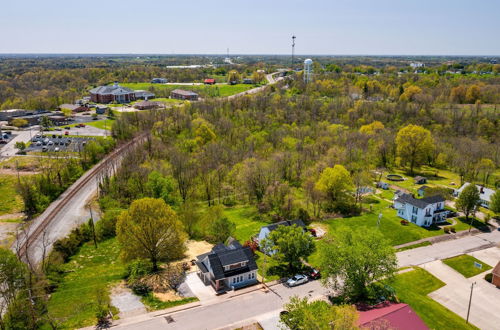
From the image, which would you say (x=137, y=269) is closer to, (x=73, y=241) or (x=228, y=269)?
(x=228, y=269)

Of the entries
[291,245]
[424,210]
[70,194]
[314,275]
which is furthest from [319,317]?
[70,194]

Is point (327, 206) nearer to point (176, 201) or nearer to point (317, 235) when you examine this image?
point (317, 235)

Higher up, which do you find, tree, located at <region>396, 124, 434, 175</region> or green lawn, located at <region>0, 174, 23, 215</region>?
tree, located at <region>396, 124, 434, 175</region>

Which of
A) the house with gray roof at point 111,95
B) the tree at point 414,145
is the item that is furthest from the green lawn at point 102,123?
the tree at point 414,145

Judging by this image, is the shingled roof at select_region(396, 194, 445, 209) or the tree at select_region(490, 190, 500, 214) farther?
the tree at select_region(490, 190, 500, 214)

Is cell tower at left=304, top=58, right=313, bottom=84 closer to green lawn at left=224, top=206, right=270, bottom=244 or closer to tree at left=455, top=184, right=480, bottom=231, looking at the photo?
tree at left=455, top=184, right=480, bottom=231

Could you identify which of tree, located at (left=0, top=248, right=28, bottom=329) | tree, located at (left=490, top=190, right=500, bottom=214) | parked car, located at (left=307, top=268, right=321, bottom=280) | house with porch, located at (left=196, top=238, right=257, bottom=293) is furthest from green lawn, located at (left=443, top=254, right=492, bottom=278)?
tree, located at (left=0, top=248, right=28, bottom=329)
